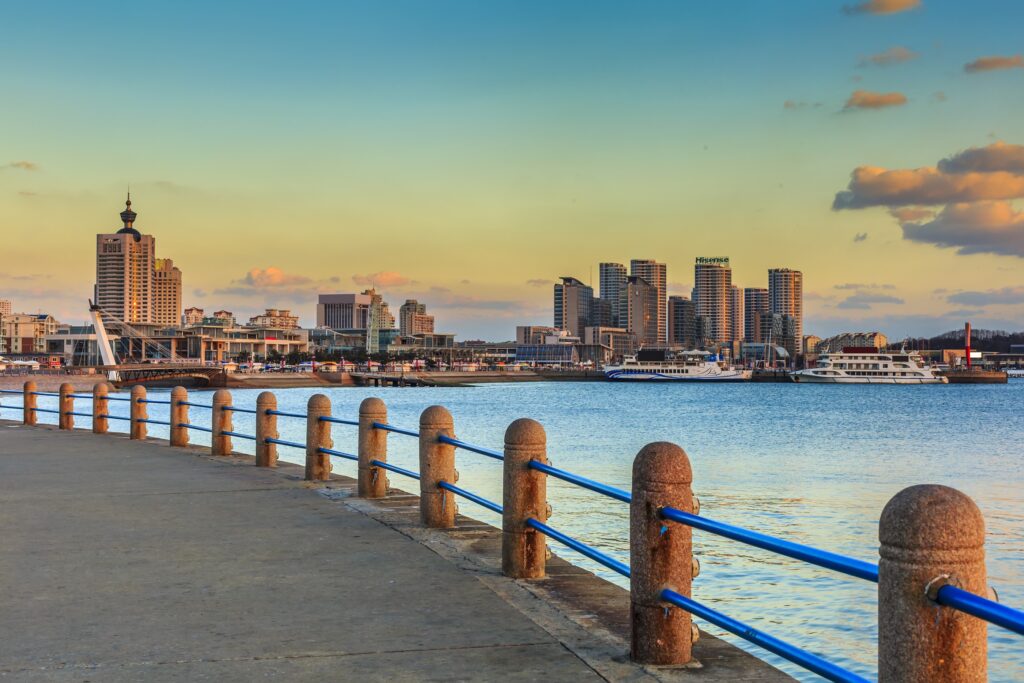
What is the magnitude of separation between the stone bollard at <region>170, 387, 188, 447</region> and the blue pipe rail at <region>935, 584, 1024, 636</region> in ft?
64.0

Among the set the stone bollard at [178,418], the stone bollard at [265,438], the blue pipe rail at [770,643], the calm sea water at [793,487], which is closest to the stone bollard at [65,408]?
the stone bollard at [178,418]

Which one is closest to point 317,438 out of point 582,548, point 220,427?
point 220,427

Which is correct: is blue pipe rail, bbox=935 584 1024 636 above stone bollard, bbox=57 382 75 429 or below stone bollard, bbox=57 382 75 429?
above

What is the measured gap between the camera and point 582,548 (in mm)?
8359

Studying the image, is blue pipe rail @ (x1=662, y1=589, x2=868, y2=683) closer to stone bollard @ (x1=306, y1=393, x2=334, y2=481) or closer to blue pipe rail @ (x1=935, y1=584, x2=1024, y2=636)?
blue pipe rail @ (x1=935, y1=584, x2=1024, y2=636)

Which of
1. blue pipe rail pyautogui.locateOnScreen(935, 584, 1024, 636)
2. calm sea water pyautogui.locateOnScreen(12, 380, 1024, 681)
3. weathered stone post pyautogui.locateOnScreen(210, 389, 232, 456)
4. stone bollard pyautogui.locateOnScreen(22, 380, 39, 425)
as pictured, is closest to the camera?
blue pipe rail pyautogui.locateOnScreen(935, 584, 1024, 636)

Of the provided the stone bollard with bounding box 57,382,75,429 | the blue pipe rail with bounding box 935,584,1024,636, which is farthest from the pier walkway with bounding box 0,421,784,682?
the stone bollard with bounding box 57,382,75,429

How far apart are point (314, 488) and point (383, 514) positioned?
3.02 metres

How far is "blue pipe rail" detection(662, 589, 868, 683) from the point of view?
4.87 meters

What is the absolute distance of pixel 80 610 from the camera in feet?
26.0

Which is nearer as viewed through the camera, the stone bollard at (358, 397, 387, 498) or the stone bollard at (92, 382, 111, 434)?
the stone bollard at (358, 397, 387, 498)

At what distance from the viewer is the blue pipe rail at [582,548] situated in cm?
786

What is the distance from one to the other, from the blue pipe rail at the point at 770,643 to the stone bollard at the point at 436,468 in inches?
197

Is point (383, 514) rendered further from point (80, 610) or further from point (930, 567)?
point (930, 567)
